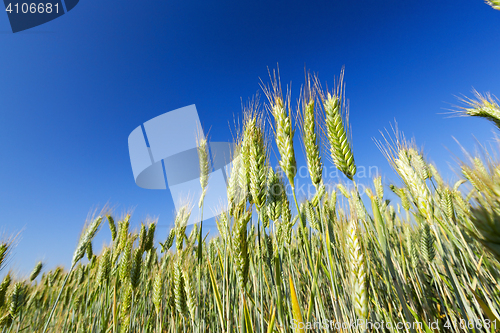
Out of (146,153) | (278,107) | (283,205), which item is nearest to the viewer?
(278,107)

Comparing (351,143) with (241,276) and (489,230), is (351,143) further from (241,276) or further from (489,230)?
(241,276)

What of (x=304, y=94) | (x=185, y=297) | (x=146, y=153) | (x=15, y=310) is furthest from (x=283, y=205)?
(x=146, y=153)

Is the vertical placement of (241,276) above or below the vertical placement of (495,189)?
below

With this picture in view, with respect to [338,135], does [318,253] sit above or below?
below

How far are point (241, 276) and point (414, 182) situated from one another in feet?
4.28

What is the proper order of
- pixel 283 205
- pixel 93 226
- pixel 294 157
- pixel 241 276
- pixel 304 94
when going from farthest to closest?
1. pixel 93 226
2. pixel 283 205
3. pixel 304 94
4. pixel 294 157
5. pixel 241 276

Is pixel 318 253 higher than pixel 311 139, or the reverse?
pixel 311 139

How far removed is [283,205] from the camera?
1.84 meters

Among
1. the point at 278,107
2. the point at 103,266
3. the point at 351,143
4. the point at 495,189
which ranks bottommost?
the point at 495,189

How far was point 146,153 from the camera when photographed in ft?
20.6

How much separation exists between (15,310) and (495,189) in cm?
442

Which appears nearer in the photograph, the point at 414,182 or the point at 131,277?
the point at 414,182

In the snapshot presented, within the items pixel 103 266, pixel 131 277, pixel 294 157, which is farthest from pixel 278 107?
pixel 103 266

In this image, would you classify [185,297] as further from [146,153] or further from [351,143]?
[146,153]
